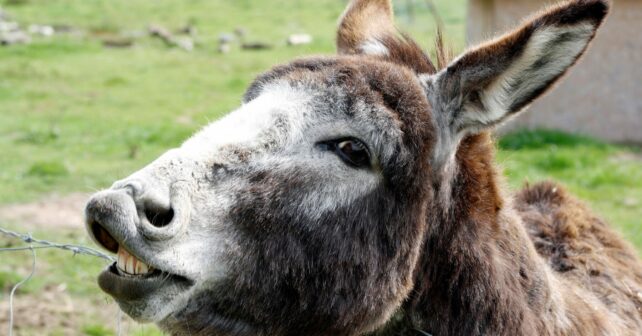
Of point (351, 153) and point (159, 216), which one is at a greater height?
point (351, 153)

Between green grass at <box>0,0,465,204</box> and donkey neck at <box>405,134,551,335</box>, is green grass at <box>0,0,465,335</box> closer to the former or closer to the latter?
green grass at <box>0,0,465,204</box>

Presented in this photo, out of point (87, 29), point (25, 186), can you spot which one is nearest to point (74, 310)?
point (25, 186)

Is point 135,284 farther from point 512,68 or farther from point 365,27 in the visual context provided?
point 365,27

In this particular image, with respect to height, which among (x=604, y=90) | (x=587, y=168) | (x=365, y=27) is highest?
(x=365, y=27)

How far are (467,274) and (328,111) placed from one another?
78 centimetres

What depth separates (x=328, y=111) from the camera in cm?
338

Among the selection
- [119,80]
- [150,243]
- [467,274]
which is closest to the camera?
[150,243]

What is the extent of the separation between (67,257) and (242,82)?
7.83 m

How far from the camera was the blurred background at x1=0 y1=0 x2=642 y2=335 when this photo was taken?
288 inches

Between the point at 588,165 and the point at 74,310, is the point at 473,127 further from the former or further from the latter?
the point at 588,165

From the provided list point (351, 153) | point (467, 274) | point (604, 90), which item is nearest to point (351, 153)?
point (351, 153)

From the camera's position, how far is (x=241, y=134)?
127 inches

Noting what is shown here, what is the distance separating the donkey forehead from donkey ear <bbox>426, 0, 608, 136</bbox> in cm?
14

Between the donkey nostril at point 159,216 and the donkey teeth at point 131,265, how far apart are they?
16cm
